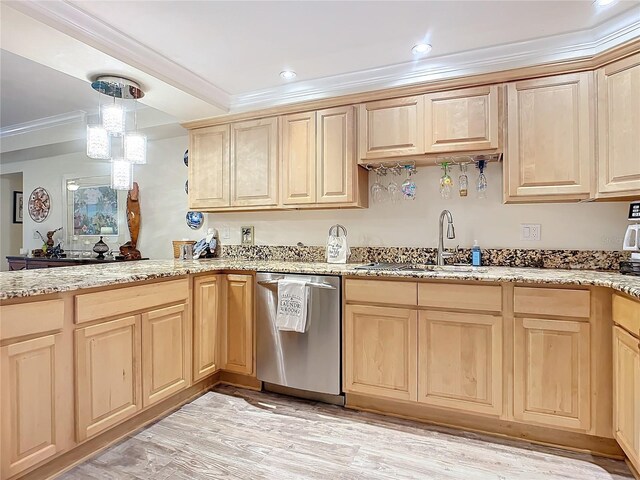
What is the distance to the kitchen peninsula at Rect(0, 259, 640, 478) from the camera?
1605mm

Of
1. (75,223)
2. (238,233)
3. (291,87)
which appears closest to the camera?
(291,87)

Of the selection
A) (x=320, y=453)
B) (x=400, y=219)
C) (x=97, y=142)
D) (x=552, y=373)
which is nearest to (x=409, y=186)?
(x=400, y=219)

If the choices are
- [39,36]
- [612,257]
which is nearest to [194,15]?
[39,36]

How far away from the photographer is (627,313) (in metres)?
1.64

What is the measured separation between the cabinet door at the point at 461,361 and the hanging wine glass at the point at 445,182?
990 millimetres

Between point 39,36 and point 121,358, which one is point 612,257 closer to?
point 121,358

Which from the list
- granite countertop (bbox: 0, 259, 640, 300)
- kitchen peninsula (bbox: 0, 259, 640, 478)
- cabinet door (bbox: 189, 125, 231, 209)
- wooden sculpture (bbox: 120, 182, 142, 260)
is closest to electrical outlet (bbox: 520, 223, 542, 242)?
granite countertop (bbox: 0, 259, 640, 300)

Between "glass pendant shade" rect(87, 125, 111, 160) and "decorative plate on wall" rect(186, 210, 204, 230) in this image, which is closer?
"glass pendant shade" rect(87, 125, 111, 160)

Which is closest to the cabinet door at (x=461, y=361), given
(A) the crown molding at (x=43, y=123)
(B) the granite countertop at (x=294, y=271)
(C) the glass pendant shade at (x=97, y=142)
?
(B) the granite countertop at (x=294, y=271)

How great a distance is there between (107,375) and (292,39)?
85.9 inches

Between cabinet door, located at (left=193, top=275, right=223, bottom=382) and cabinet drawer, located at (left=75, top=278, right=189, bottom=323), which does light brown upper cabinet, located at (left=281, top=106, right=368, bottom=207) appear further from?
cabinet drawer, located at (left=75, top=278, right=189, bottom=323)

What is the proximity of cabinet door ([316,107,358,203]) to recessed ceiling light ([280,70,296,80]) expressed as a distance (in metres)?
0.32

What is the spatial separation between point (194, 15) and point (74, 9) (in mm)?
598

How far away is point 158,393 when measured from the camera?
7.31ft
